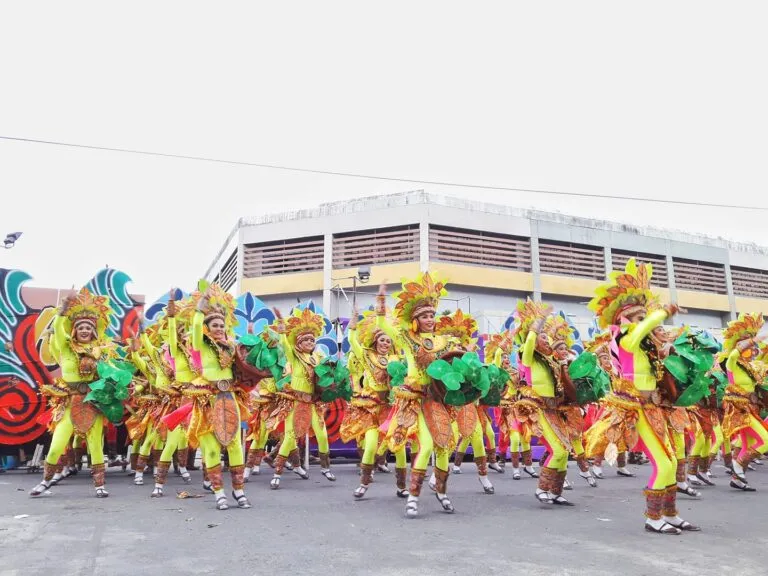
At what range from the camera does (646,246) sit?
1158 inches

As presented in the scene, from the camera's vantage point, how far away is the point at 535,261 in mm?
27109

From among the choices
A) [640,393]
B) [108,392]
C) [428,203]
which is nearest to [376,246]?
[428,203]

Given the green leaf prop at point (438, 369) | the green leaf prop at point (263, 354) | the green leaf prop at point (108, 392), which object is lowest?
the green leaf prop at point (108, 392)

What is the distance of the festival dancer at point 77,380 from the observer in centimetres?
702

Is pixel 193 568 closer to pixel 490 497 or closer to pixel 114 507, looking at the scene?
pixel 114 507

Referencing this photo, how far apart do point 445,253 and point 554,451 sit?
19630mm

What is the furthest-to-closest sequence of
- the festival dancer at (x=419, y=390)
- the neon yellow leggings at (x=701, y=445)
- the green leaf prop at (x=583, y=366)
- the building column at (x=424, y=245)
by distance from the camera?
the building column at (x=424, y=245), the neon yellow leggings at (x=701, y=445), the green leaf prop at (x=583, y=366), the festival dancer at (x=419, y=390)

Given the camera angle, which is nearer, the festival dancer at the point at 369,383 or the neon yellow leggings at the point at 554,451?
the neon yellow leggings at the point at 554,451

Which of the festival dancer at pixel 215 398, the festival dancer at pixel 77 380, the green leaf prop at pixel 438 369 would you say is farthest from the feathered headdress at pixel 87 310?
the green leaf prop at pixel 438 369

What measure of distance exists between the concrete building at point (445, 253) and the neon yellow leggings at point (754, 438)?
16.4 meters

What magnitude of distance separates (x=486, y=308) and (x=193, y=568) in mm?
23148

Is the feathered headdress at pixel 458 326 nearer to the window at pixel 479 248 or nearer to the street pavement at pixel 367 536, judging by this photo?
the street pavement at pixel 367 536

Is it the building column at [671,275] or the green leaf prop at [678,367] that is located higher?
the building column at [671,275]

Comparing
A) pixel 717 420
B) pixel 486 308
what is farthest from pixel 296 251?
pixel 717 420
